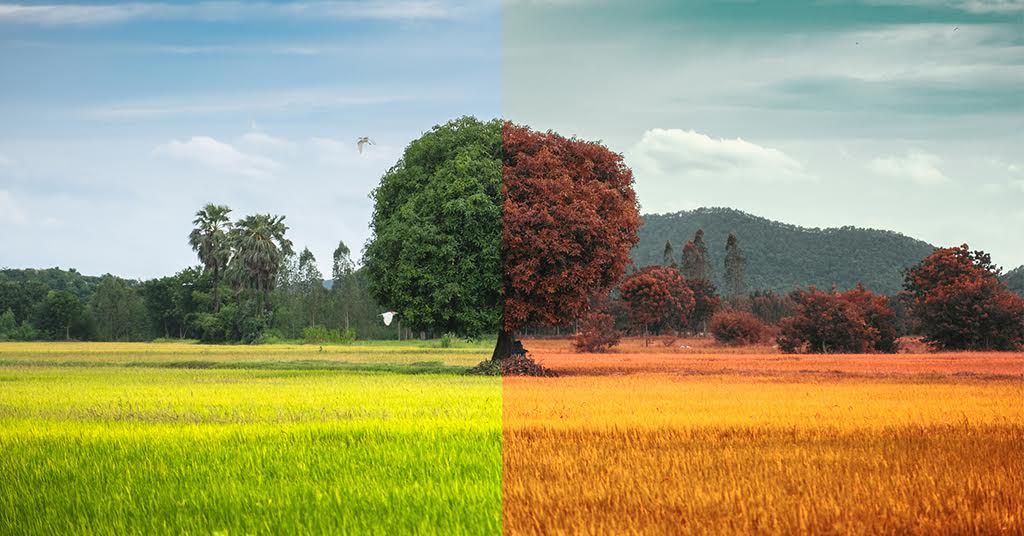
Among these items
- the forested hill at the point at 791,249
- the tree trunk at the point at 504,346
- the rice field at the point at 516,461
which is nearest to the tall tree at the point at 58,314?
the forested hill at the point at 791,249

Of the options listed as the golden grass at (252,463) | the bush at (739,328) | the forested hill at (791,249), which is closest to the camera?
Result: the golden grass at (252,463)

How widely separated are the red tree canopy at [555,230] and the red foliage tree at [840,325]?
24.7m

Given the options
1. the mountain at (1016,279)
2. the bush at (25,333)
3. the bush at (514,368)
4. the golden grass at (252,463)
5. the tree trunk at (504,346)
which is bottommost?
the golden grass at (252,463)

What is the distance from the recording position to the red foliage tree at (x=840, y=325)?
194ft

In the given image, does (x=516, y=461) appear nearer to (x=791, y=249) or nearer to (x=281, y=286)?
(x=791, y=249)

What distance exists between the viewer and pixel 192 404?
23.5 metres

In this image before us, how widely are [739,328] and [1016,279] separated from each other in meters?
30.5

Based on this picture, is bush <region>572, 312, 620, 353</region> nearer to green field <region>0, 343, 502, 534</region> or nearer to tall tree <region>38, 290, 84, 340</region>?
green field <region>0, 343, 502, 534</region>

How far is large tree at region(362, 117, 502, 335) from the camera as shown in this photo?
118 ft

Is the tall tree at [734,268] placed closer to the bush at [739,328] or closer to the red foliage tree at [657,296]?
the red foliage tree at [657,296]

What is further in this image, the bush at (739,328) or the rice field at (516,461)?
the bush at (739,328)

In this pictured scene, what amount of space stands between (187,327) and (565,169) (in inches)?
3015

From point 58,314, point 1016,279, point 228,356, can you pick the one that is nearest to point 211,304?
point 58,314

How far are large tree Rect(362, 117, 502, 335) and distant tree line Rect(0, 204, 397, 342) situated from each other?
4482 centimetres
